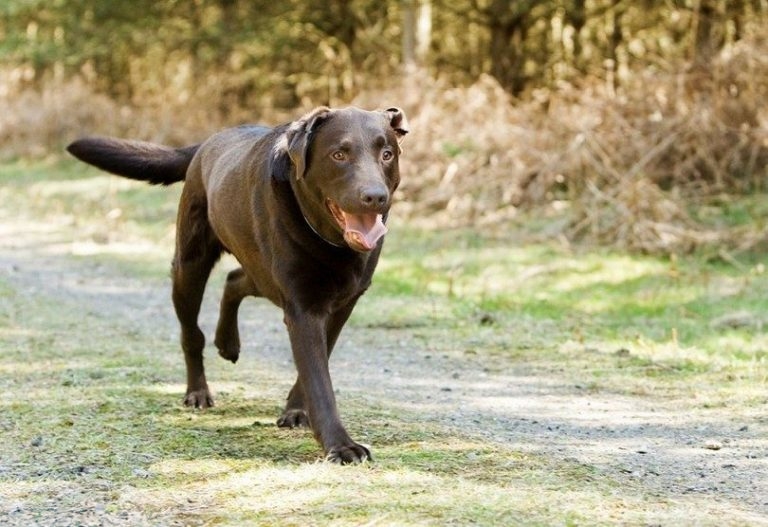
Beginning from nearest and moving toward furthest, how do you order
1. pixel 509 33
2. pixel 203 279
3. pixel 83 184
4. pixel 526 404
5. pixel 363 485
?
pixel 363 485 → pixel 203 279 → pixel 526 404 → pixel 83 184 → pixel 509 33

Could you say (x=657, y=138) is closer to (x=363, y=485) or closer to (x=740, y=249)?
(x=740, y=249)

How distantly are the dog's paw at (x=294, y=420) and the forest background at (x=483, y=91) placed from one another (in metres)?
6.72

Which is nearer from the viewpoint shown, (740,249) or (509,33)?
(740,249)

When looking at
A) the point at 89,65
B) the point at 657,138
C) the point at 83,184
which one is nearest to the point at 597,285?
the point at 657,138

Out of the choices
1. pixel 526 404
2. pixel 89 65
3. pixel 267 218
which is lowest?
pixel 526 404

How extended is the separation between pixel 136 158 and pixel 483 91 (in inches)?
387

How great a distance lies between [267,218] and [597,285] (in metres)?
5.98

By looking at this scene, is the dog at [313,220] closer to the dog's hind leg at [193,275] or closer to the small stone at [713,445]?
the dog's hind leg at [193,275]

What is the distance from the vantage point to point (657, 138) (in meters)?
12.9

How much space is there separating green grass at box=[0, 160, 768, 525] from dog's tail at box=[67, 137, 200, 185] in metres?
1.20

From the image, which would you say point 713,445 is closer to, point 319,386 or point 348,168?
point 319,386

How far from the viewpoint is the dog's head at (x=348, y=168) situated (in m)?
4.73

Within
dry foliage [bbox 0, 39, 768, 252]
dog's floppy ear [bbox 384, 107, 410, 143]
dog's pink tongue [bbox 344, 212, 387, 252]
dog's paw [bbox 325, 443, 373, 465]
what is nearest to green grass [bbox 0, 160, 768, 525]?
dog's paw [bbox 325, 443, 373, 465]

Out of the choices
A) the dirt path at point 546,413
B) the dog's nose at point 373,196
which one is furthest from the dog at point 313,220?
the dirt path at point 546,413
